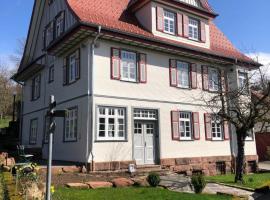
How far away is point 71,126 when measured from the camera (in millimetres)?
16922

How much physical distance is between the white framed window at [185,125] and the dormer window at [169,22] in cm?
476

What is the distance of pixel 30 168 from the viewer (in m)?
10.2

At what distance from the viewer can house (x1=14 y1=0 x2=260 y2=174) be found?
15693 millimetres

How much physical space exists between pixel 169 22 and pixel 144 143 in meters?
7.24

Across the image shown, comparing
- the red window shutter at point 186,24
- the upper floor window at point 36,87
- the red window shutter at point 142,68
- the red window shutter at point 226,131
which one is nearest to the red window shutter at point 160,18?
the red window shutter at point 186,24

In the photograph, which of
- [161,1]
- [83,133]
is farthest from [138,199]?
[161,1]

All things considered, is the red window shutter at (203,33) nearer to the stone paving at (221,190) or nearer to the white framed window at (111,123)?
the white framed window at (111,123)

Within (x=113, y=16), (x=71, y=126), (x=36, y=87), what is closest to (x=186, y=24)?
(x=113, y=16)

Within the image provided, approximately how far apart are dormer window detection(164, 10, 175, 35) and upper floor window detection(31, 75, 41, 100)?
9.38 metres

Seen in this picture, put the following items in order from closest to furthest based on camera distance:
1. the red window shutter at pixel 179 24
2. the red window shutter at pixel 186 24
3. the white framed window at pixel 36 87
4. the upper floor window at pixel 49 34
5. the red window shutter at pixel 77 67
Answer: the red window shutter at pixel 77 67
the red window shutter at pixel 179 24
the red window shutter at pixel 186 24
the upper floor window at pixel 49 34
the white framed window at pixel 36 87

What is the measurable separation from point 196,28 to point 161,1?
3.26 metres

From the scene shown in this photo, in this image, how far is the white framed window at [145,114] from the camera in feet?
55.5

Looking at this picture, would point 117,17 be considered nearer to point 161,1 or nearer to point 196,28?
point 161,1

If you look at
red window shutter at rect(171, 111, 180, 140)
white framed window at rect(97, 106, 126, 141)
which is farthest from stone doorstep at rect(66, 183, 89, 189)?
red window shutter at rect(171, 111, 180, 140)
